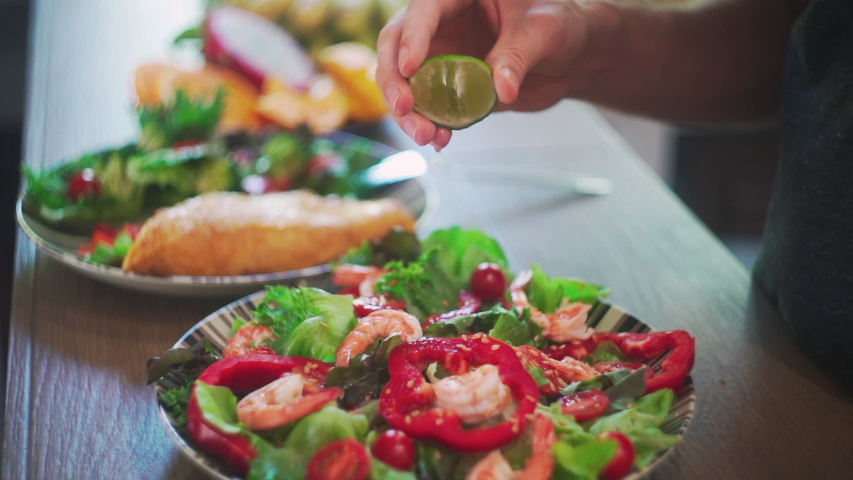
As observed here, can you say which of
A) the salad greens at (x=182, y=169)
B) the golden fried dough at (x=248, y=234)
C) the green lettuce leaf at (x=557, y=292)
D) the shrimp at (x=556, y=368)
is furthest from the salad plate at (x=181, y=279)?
the shrimp at (x=556, y=368)

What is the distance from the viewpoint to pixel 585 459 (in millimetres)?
882

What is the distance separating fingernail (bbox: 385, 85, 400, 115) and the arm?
0.49 meters

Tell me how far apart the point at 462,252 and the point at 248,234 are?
1.42ft

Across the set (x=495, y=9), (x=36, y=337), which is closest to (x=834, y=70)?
(x=495, y=9)

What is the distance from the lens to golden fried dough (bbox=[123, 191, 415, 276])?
60.2 inches

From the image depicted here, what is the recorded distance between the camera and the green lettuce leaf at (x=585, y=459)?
88cm

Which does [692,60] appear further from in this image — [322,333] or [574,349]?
[322,333]

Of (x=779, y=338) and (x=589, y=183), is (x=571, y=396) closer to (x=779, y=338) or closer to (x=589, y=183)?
(x=779, y=338)

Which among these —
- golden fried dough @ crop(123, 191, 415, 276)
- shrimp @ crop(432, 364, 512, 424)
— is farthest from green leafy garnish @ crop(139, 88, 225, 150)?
shrimp @ crop(432, 364, 512, 424)

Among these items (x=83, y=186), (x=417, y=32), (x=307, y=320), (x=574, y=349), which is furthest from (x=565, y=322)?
(x=83, y=186)

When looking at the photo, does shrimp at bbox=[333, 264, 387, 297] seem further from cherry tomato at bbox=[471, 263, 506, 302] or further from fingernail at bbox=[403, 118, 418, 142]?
fingernail at bbox=[403, 118, 418, 142]

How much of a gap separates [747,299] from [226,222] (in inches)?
39.8

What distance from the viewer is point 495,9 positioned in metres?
1.41

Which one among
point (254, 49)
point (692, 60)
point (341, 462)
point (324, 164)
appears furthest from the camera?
point (254, 49)
